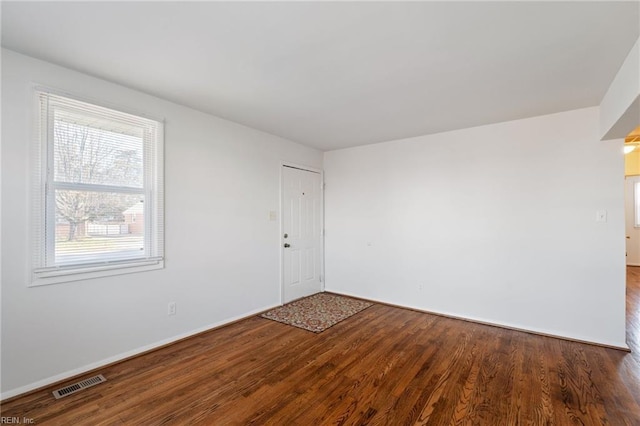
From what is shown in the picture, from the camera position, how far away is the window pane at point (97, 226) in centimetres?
241

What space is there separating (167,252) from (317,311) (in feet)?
7.09

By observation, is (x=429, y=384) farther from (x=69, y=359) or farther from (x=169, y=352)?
(x=69, y=359)

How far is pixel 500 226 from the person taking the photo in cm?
371

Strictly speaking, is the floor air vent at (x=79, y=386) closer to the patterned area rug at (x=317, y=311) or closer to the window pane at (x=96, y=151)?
the window pane at (x=96, y=151)

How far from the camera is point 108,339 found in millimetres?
2645

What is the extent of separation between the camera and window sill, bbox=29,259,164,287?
2297 millimetres

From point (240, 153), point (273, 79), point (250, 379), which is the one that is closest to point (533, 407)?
point (250, 379)

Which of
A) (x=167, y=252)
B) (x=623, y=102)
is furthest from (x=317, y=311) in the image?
(x=623, y=102)

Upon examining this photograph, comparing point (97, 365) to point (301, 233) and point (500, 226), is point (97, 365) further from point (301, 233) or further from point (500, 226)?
point (500, 226)

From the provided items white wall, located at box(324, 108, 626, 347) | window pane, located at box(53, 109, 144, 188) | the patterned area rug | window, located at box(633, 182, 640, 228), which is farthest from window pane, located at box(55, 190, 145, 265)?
window, located at box(633, 182, 640, 228)

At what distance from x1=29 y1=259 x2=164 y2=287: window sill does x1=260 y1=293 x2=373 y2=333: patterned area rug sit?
1681 millimetres

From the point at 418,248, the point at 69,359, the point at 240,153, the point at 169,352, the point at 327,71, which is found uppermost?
the point at 327,71

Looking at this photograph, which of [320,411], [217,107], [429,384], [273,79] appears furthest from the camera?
[217,107]

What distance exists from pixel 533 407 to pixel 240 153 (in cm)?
383
